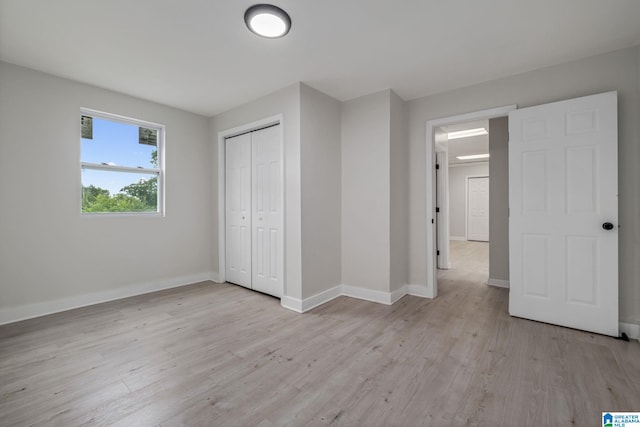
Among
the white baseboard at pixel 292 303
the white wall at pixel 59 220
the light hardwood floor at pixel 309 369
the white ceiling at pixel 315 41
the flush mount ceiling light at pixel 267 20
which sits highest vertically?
the white ceiling at pixel 315 41

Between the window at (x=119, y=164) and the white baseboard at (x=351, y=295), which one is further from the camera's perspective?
the window at (x=119, y=164)

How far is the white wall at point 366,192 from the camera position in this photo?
3.38 meters

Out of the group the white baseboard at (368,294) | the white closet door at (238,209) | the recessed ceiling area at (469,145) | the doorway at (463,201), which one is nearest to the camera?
the white baseboard at (368,294)

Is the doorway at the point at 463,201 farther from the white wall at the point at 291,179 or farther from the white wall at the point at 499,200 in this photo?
the white wall at the point at 291,179

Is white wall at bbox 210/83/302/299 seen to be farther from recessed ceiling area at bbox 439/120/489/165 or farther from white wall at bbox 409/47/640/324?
recessed ceiling area at bbox 439/120/489/165

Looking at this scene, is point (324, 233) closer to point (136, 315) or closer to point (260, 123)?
point (260, 123)

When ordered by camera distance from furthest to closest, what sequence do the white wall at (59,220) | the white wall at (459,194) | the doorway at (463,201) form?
the white wall at (459,194)
the doorway at (463,201)
the white wall at (59,220)

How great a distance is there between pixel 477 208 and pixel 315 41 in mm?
8919

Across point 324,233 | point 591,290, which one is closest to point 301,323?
point 324,233

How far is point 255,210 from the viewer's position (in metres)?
3.84

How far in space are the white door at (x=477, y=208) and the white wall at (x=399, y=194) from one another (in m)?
6.95

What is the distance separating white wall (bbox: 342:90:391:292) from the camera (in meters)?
3.38

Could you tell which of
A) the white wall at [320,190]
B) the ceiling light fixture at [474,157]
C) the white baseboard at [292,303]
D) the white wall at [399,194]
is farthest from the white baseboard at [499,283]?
the ceiling light fixture at [474,157]

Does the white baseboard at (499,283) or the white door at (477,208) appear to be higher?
the white door at (477,208)
